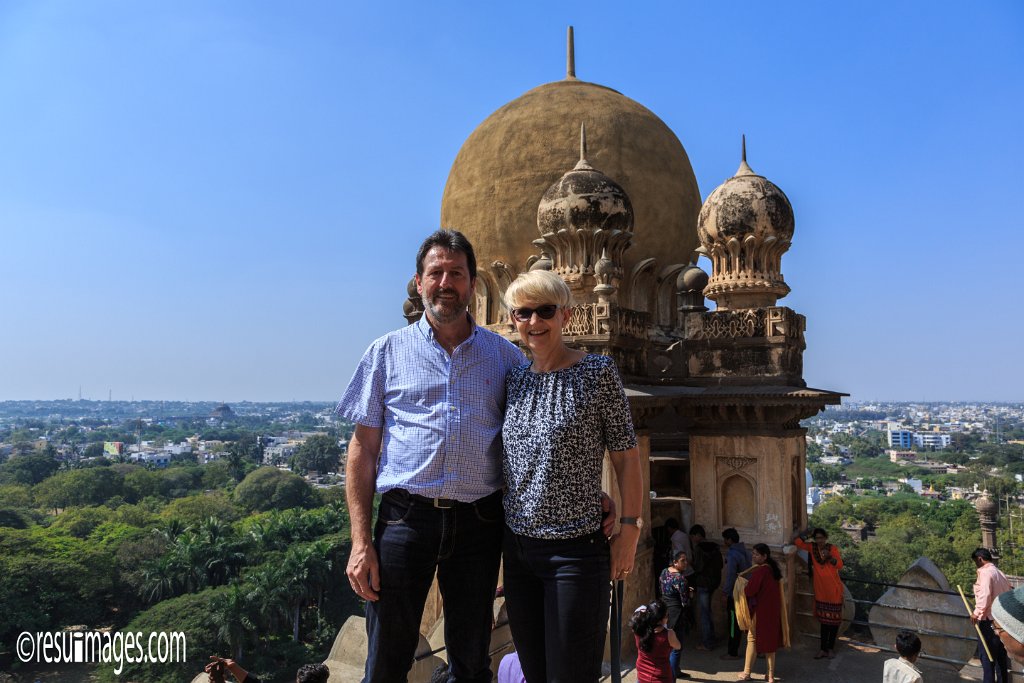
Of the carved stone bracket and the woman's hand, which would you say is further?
the carved stone bracket

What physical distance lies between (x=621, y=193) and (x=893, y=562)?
38836 mm

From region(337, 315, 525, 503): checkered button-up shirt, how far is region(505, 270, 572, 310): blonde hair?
27 cm

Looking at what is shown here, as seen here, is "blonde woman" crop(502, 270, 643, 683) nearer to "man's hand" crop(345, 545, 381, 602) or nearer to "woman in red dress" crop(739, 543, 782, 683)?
"man's hand" crop(345, 545, 381, 602)

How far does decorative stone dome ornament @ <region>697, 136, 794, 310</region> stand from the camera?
34.6ft

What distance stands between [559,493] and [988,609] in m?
6.56

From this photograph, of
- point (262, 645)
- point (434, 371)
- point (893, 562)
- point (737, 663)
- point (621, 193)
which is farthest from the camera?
point (893, 562)

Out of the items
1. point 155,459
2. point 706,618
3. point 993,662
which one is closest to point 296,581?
point 706,618

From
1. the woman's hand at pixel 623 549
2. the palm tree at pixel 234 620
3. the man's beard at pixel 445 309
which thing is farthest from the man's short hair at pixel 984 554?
the palm tree at pixel 234 620

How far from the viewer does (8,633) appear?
38.5 meters

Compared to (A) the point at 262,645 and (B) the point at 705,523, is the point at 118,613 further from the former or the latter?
(B) the point at 705,523

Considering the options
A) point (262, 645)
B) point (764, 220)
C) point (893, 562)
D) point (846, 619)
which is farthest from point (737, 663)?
point (893, 562)

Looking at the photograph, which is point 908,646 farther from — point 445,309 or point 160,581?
point 160,581

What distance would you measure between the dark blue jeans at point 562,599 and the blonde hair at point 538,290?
36.1 inches

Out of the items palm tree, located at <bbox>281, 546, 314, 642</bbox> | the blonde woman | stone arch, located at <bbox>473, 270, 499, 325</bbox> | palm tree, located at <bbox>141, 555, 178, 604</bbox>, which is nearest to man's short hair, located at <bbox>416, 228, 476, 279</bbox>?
the blonde woman
